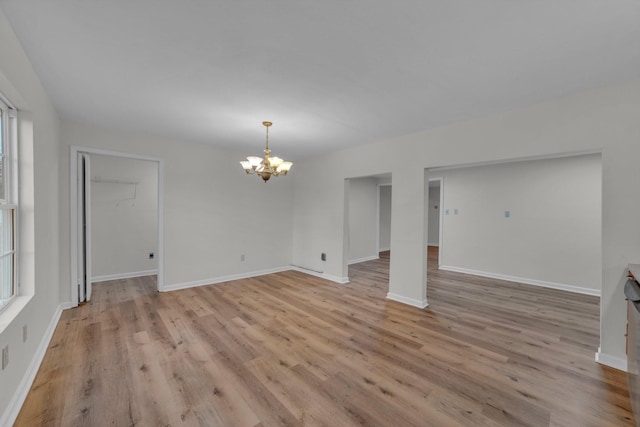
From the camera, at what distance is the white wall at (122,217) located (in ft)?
16.3

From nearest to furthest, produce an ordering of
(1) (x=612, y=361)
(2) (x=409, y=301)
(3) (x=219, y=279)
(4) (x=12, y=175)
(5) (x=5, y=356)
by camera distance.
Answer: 1. (5) (x=5, y=356)
2. (4) (x=12, y=175)
3. (1) (x=612, y=361)
4. (2) (x=409, y=301)
5. (3) (x=219, y=279)

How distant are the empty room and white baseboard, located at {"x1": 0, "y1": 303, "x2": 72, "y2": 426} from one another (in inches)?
1.1

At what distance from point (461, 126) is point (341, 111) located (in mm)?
1601

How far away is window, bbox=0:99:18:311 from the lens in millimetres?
1900

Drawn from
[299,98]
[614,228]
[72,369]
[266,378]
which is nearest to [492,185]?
[614,228]

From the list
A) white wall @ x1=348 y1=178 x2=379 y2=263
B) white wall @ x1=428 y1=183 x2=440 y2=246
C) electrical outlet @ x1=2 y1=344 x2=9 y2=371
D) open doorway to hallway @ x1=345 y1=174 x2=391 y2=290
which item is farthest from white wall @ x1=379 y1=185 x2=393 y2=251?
electrical outlet @ x1=2 y1=344 x2=9 y2=371

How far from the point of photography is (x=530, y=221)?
4938 mm

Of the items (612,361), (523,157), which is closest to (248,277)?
(523,157)

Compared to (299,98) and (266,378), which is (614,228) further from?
(266,378)

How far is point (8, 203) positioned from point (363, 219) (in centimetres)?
632

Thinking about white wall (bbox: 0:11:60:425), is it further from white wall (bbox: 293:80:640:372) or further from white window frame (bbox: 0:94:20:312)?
white wall (bbox: 293:80:640:372)

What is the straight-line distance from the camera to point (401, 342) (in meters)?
2.75

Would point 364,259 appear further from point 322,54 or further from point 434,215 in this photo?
point 322,54

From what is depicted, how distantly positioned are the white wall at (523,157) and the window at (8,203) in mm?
4032
